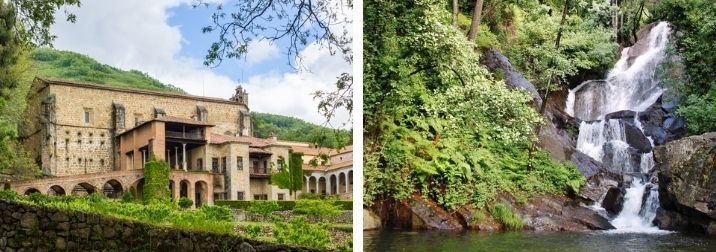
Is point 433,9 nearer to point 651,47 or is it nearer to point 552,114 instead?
point 552,114

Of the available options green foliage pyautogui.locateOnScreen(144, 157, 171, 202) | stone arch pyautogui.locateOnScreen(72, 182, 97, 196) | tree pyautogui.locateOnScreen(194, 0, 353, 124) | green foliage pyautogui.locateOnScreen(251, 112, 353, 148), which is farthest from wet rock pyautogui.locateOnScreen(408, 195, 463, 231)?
stone arch pyautogui.locateOnScreen(72, 182, 97, 196)

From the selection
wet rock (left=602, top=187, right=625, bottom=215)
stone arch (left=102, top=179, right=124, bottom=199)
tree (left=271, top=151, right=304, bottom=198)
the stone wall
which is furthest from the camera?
wet rock (left=602, top=187, right=625, bottom=215)

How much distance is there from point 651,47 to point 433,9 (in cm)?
144

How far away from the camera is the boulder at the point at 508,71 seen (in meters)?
5.28

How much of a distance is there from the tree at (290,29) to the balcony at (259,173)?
0.49m

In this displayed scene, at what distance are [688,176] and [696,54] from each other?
2.57ft

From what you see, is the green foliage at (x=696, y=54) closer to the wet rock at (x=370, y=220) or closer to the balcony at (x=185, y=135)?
the wet rock at (x=370, y=220)

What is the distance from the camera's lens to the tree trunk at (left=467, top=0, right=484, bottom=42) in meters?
5.35

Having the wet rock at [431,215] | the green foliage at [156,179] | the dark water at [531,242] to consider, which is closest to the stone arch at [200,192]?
the green foliage at [156,179]

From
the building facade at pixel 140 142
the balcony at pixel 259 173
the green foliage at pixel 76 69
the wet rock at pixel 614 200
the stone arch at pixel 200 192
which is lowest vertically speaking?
the wet rock at pixel 614 200

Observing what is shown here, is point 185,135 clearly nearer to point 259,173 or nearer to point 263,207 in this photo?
point 259,173

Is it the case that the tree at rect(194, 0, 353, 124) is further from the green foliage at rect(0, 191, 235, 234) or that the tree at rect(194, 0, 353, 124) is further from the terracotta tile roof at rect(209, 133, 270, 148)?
the green foliage at rect(0, 191, 235, 234)

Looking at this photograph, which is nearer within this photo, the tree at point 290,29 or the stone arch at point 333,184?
the tree at point 290,29

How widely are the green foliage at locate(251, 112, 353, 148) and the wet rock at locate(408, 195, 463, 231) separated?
2.63 ft
